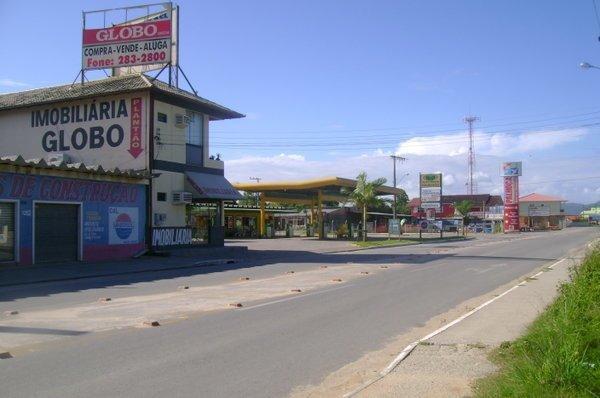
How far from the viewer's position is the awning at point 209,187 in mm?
31719

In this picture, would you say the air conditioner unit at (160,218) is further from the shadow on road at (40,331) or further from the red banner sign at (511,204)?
the red banner sign at (511,204)

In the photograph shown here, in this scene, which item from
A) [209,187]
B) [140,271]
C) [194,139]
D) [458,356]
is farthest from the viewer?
[194,139]

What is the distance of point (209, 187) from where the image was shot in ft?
106

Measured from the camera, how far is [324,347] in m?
8.55

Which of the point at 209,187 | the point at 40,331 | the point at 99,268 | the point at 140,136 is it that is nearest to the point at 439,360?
the point at 40,331

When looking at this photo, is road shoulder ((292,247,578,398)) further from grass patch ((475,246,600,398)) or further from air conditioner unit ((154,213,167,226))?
air conditioner unit ((154,213,167,226))

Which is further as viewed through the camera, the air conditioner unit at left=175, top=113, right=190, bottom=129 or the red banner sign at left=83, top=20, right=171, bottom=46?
the red banner sign at left=83, top=20, right=171, bottom=46

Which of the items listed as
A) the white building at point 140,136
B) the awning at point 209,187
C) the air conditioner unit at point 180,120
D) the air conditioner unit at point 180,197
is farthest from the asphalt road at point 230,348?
the air conditioner unit at point 180,120

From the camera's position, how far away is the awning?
31.7 meters

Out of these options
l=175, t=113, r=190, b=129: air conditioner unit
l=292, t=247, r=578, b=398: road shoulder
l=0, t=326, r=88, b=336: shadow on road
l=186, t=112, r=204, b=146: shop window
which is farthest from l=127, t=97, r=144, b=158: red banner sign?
l=292, t=247, r=578, b=398: road shoulder

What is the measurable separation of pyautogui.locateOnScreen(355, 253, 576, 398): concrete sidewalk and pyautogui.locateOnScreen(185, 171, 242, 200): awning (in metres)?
21.4

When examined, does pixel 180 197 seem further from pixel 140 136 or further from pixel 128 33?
pixel 128 33

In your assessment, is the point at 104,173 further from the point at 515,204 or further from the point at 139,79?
the point at 515,204

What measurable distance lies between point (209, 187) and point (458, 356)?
25.9 meters
